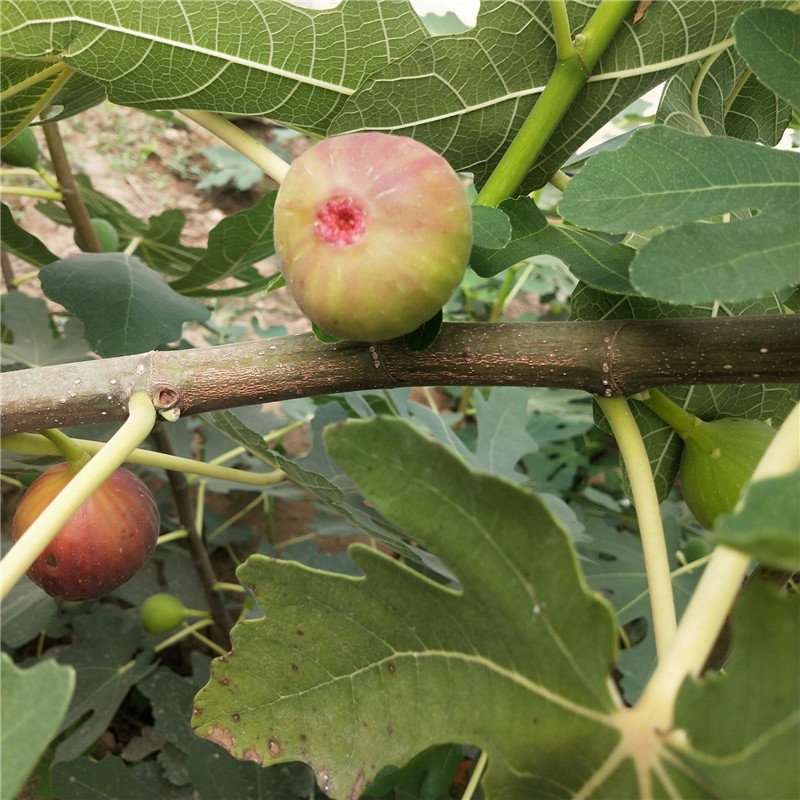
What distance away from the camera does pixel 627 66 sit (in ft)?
2.40

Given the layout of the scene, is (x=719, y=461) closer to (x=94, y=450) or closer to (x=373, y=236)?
(x=373, y=236)

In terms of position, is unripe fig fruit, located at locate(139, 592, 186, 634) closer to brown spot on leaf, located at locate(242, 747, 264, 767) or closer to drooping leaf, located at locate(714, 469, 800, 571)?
brown spot on leaf, located at locate(242, 747, 264, 767)

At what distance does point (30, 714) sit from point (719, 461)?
63 cm

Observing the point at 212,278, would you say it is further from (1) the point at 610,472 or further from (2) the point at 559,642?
(1) the point at 610,472

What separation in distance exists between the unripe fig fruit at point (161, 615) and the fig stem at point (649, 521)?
106cm

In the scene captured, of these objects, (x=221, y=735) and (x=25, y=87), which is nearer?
(x=221, y=735)

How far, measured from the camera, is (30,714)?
1.37ft

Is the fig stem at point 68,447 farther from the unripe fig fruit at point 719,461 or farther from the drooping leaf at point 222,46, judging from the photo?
the unripe fig fruit at point 719,461

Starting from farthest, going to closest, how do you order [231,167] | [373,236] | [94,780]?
[231,167], [94,780], [373,236]

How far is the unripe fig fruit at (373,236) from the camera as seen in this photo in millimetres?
532

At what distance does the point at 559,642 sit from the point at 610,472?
1.80 m

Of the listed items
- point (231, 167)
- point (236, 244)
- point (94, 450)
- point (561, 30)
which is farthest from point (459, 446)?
point (231, 167)

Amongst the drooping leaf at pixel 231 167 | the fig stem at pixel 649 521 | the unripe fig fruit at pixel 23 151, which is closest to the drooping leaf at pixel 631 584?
the fig stem at pixel 649 521

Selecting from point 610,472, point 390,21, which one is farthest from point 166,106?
point 610,472
